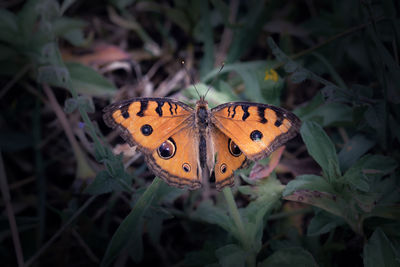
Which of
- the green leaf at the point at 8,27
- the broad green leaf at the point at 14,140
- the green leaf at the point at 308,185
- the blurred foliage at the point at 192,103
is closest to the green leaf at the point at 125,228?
the blurred foliage at the point at 192,103

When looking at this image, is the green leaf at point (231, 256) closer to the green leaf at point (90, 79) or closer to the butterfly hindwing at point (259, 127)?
the butterfly hindwing at point (259, 127)

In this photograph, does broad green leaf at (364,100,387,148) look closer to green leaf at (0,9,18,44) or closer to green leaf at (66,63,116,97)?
green leaf at (66,63,116,97)

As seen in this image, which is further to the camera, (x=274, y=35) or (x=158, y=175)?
(x=274, y=35)

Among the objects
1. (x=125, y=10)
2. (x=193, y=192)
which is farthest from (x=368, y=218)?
(x=125, y=10)

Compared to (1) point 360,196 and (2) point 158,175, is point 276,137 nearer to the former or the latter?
(1) point 360,196

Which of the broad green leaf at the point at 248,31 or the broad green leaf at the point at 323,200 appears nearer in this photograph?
the broad green leaf at the point at 323,200

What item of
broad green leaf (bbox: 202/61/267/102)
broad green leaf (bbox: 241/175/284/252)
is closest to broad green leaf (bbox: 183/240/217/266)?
broad green leaf (bbox: 241/175/284/252)
